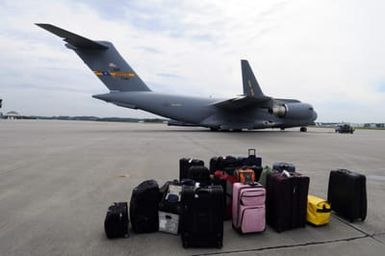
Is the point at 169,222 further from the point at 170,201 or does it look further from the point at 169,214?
the point at 170,201

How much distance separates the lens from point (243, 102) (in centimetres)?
1912

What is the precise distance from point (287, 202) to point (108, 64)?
17929mm

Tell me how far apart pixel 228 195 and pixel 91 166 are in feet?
14.2

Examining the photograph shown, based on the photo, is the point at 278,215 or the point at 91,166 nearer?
the point at 278,215

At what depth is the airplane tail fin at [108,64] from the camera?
18.0 m

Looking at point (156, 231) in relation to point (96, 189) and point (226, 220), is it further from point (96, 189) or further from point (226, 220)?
point (96, 189)

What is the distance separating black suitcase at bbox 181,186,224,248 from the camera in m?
2.79

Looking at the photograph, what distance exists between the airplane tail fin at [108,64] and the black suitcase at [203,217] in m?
17.1

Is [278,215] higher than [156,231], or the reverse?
[278,215]

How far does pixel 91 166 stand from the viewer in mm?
6672

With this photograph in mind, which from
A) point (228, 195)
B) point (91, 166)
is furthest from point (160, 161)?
point (228, 195)

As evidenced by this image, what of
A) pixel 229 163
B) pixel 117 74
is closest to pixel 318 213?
pixel 229 163

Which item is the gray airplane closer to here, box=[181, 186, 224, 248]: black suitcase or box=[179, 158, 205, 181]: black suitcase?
box=[179, 158, 205, 181]: black suitcase

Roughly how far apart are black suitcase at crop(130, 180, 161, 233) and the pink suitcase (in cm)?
96
